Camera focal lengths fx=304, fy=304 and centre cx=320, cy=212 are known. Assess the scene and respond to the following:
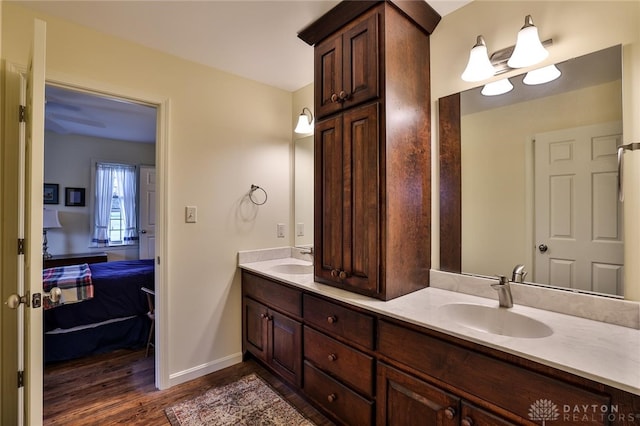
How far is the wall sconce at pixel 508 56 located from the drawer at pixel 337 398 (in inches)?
67.2

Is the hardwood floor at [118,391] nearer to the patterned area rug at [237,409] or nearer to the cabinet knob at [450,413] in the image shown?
the patterned area rug at [237,409]

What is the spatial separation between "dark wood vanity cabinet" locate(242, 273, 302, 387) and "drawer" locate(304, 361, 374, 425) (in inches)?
4.2

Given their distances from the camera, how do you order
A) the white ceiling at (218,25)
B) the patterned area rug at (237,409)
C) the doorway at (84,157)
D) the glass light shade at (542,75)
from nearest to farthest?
1. the glass light shade at (542,75)
2. the white ceiling at (218,25)
3. the patterned area rug at (237,409)
4. the doorway at (84,157)

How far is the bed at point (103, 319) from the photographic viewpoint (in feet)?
8.21

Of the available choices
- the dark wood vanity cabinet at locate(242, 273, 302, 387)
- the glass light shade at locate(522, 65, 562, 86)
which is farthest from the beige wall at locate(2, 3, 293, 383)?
the glass light shade at locate(522, 65, 562, 86)

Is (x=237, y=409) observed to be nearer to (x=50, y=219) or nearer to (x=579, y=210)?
(x=579, y=210)

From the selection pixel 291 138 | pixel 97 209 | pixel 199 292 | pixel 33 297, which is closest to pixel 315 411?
pixel 199 292

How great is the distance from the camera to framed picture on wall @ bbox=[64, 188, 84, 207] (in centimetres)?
439

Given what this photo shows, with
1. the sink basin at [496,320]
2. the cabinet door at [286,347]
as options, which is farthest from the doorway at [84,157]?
the sink basin at [496,320]

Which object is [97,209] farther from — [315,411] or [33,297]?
[315,411]

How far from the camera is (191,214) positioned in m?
2.26

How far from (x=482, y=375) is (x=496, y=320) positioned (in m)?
0.41

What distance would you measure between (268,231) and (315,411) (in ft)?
4.66

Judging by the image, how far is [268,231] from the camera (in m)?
2.72
